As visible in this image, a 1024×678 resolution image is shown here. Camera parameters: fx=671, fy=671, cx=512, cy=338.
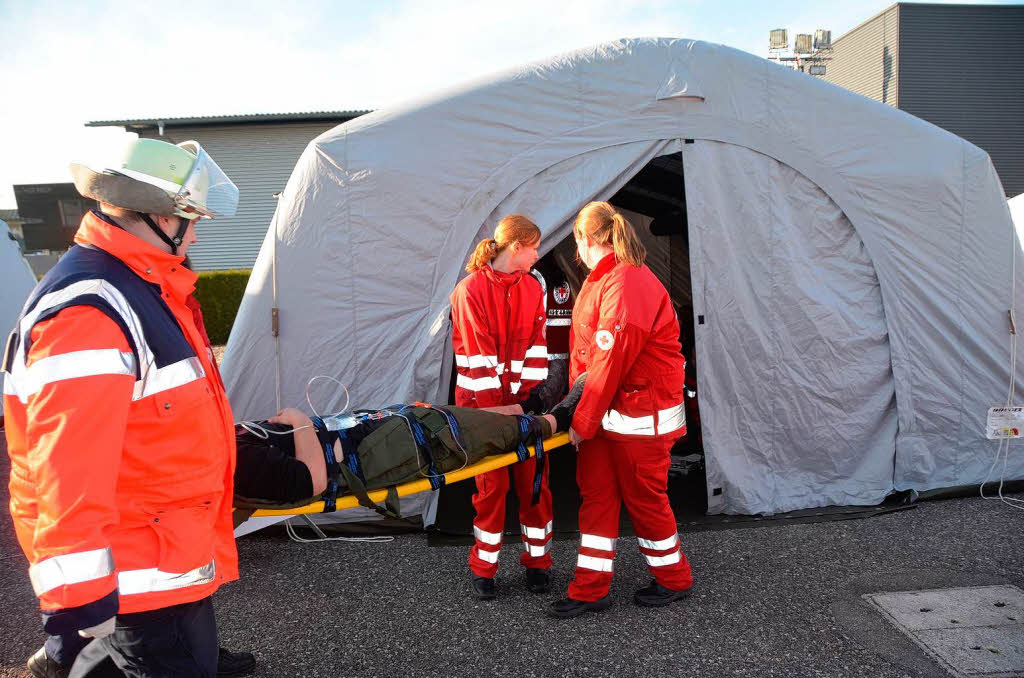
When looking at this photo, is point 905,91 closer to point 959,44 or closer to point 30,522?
point 959,44

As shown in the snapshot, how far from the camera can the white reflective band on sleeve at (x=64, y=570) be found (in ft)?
4.84

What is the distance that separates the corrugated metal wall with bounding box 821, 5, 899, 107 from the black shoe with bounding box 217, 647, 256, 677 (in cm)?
1944

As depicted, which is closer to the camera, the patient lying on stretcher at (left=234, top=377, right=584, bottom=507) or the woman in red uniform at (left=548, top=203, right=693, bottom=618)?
the patient lying on stretcher at (left=234, top=377, right=584, bottom=507)

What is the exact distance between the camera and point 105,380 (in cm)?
155

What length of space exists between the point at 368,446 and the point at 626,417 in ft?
3.99

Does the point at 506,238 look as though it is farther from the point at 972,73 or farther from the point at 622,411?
the point at 972,73

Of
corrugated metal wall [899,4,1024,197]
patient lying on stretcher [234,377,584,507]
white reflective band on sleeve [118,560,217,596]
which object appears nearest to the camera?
white reflective band on sleeve [118,560,217,596]

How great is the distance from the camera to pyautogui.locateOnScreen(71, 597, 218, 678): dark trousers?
1717mm

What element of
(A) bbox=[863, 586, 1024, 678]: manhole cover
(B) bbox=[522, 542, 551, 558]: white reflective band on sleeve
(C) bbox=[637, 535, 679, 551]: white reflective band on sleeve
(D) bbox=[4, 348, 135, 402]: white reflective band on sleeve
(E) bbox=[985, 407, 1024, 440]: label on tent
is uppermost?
(D) bbox=[4, 348, 135, 402]: white reflective band on sleeve

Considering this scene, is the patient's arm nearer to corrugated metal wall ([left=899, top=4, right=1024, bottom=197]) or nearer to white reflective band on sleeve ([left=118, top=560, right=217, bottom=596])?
white reflective band on sleeve ([left=118, top=560, right=217, bottom=596])

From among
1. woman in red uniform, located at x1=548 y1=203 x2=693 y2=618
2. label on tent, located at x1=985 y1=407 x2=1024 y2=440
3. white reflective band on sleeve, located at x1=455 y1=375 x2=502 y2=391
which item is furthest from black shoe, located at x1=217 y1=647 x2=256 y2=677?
label on tent, located at x1=985 y1=407 x2=1024 y2=440

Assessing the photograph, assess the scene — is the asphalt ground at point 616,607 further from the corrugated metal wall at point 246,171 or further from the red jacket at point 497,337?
the corrugated metal wall at point 246,171

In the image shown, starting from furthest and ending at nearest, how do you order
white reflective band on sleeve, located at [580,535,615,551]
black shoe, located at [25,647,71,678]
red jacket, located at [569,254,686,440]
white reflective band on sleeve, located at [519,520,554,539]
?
white reflective band on sleeve, located at [519,520,554,539], white reflective band on sleeve, located at [580,535,615,551], red jacket, located at [569,254,686,440], black shoe, located at [25,647,71,678]

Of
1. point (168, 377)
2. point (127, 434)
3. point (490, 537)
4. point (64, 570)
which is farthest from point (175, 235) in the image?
point (490, 537)
